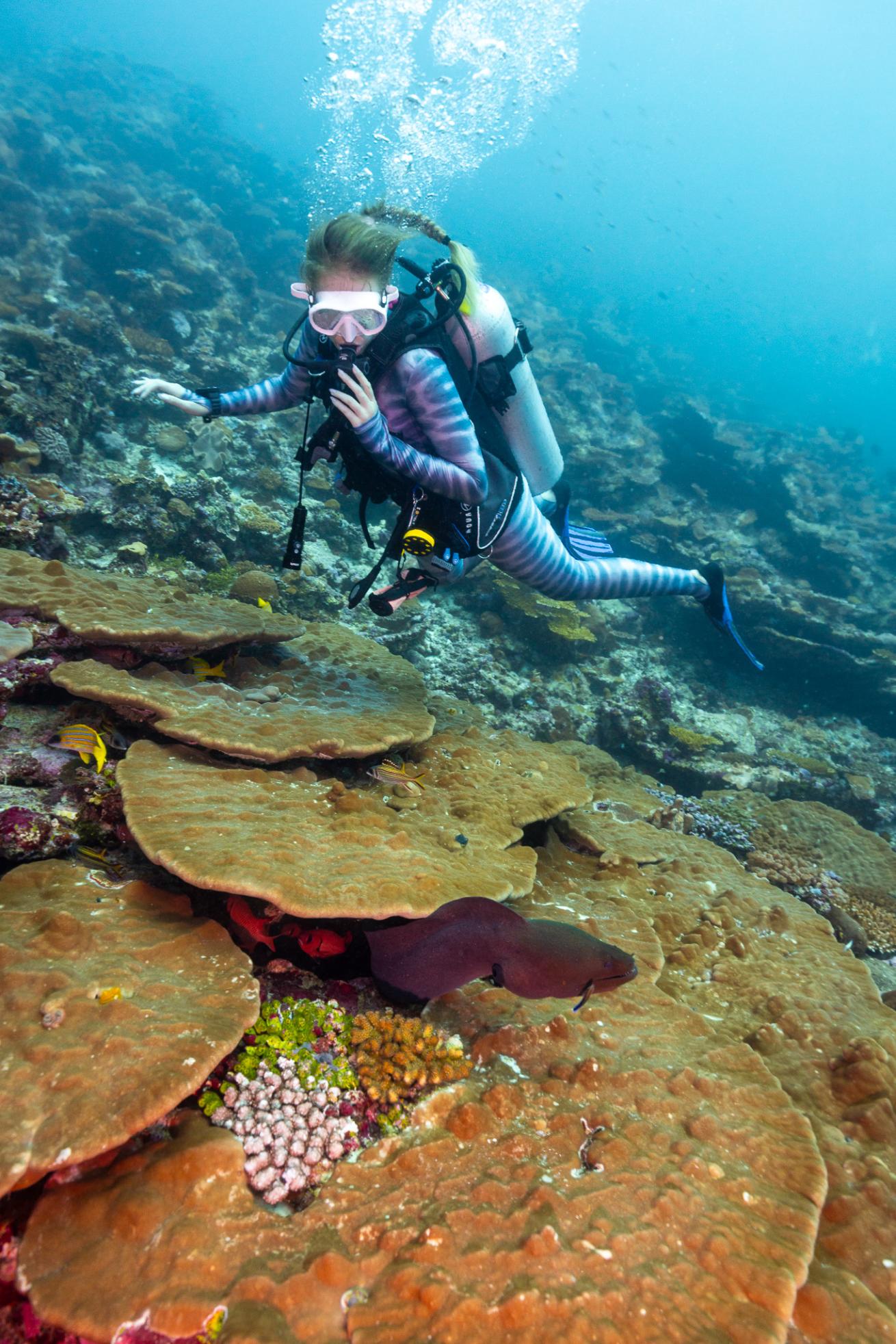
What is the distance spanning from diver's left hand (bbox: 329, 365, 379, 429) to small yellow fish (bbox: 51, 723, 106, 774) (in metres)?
2.37

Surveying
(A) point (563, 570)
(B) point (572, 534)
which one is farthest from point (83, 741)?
(B) point (572, 534)

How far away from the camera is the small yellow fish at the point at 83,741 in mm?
3266

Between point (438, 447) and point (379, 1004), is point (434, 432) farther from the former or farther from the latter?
point (379, 1004)

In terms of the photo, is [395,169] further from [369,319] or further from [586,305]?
[369,319]

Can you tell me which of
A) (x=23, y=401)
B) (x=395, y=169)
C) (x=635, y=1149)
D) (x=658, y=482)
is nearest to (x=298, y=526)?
(x=635, y=1149)

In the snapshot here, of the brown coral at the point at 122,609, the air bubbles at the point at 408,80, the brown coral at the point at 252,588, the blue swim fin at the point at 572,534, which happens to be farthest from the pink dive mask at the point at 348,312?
the air bubbles at the point at 408,80

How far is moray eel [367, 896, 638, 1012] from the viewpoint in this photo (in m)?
2.46

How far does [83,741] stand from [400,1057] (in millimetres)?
2379

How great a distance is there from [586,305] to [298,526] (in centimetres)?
4618

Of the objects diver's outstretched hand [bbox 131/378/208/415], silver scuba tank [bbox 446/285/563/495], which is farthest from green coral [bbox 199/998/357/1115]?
silver scuba tank [bbox 446/285/563/495]

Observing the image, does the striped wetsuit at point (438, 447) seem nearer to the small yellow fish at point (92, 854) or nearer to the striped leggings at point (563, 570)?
the striped leggings at point (563, 570)

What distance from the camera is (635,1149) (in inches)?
89.7

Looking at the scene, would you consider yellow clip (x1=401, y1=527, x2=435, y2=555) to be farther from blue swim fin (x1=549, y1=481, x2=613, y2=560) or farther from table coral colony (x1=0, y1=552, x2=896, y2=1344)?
blue swim fin (x1=549, y1=481, x2=613, y2=560)

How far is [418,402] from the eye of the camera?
398 centimetres
